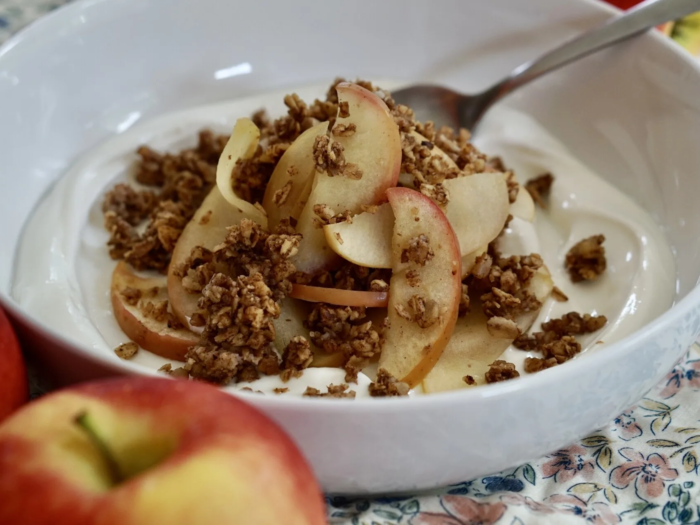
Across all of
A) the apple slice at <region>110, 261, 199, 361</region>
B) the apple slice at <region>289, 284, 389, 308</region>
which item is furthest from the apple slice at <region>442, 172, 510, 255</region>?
the apple slice at <region>110, 261, 199, 361</region>

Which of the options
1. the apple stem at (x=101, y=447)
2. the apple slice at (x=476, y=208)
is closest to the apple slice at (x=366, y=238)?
the apple slice at (x=476, y=208)

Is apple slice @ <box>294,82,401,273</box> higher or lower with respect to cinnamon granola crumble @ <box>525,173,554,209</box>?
higher

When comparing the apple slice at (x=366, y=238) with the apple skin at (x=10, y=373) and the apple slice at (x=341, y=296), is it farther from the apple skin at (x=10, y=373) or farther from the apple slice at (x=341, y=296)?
the apple skin at (x=10, y=373)

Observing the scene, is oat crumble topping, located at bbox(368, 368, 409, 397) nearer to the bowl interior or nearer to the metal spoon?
the bowl interior

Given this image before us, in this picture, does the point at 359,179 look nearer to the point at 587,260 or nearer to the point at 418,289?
the point at 418,289

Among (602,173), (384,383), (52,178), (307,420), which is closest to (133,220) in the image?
(52,178)

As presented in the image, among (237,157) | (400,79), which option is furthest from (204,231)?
(400,79)

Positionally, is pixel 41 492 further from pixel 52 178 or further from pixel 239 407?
pixel 52 178

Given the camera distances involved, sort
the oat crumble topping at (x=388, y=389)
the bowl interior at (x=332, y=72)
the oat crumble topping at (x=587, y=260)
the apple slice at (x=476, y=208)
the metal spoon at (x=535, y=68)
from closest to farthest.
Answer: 1. the oat crumble topping at (x=388, y=389)
2. the apple slice at (x=476, y=208)
3. the oat crumble topping at (x=587, y=260)
4. the bowl interior at (x=332, y=72)
5. the metal spoon at (x=535, y=68)

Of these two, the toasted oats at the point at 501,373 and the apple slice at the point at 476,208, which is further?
the apple slice at the point at 476,208
